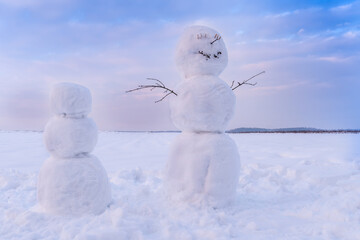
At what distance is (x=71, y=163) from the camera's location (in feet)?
12.1

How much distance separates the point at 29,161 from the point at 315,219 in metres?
7.32

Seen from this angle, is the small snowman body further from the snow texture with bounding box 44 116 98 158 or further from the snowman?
the snow texture with bounding box 44 116 98 158

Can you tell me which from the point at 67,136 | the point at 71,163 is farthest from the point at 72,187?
the point at 67,136

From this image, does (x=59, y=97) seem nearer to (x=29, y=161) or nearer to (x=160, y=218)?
(x=160, y=218)

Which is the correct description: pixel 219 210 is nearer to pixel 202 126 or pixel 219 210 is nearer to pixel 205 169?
pixel 205 169

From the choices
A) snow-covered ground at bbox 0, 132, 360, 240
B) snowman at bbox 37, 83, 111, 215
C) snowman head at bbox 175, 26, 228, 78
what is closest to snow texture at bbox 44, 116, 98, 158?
snowman at bbox 37, 83, 111, 215

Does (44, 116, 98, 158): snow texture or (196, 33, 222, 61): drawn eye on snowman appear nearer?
(44, 116, 98, 158): snow texture

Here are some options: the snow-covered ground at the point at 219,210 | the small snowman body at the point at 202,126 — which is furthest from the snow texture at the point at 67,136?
the small snowman body at the point at 202,126

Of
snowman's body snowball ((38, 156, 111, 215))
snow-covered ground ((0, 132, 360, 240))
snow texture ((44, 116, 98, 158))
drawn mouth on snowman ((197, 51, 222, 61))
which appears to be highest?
drawn mouth on snowman ((197, 51, 222, 61))

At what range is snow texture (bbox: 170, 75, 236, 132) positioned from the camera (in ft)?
12.9

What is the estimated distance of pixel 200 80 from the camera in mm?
4043

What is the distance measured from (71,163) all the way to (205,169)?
1.77 metres

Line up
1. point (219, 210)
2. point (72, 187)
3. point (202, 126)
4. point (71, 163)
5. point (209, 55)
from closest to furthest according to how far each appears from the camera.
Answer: point (72, 187)
point (71, 163)
point (219, 210)
point (202, 126)
point (209, 55)

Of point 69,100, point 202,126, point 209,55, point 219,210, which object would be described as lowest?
point 219,210
